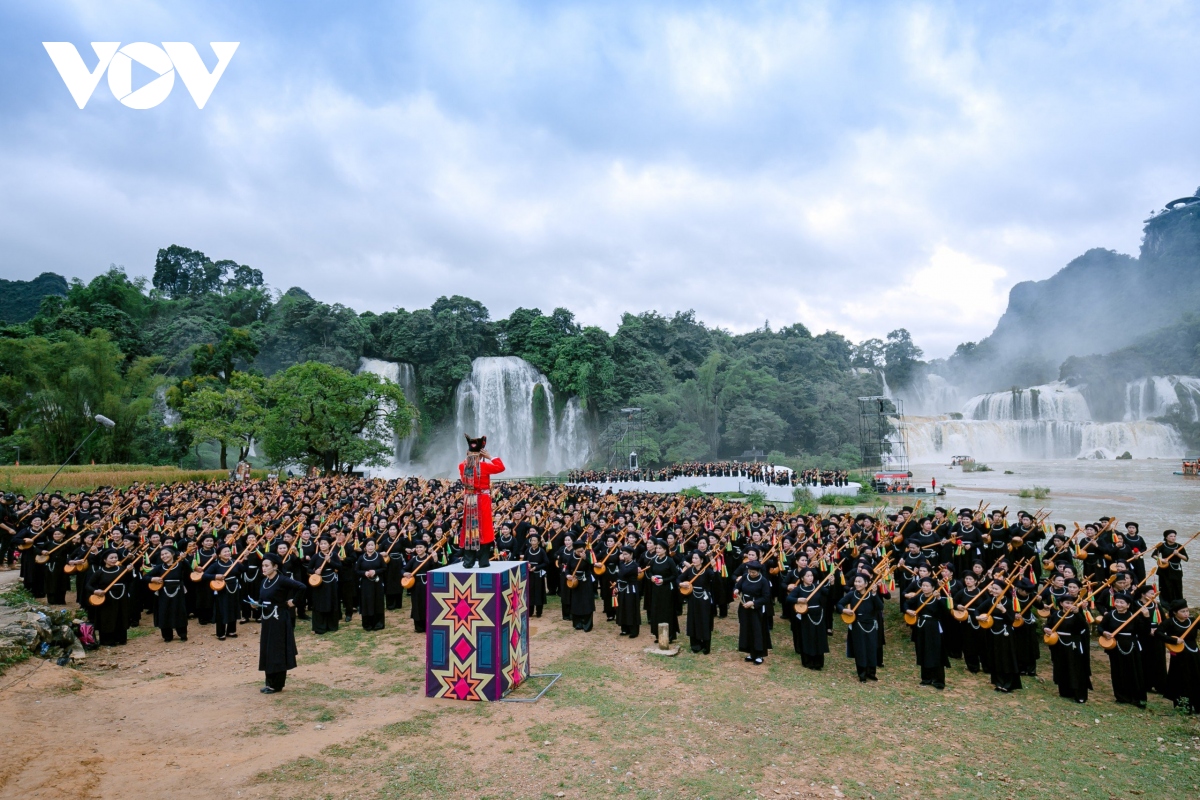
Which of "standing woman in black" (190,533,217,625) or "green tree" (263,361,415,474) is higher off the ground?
"green tree" (263,361,415,474)

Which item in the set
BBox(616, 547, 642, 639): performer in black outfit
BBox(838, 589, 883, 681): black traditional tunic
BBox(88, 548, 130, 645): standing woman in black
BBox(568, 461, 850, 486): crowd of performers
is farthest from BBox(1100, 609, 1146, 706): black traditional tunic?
BBox(568, 461, 850, 486): crowd of performers

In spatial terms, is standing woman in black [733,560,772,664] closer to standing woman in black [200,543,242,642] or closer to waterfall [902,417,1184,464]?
standing woman in black [200,543,242,642]

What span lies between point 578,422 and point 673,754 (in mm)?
46383

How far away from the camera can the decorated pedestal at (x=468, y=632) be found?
26.0 ft

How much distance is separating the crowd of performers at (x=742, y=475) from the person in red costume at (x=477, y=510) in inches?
972

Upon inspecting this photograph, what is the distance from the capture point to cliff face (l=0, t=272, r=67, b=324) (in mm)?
69125

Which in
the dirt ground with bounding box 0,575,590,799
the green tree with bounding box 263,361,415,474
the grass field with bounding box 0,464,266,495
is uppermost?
the green tree with bounding box 263,361,415,474

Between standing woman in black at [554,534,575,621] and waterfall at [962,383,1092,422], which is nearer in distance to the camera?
standing woman in black at [554,534,575,621]

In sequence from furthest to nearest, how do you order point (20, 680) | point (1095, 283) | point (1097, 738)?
point (1095, 283), point (20, 680), point (1097, 738)

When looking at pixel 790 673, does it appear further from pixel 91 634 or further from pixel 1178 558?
pixel 91 634

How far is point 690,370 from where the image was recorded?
60781mm

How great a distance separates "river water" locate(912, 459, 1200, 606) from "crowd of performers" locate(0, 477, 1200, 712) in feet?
19.1

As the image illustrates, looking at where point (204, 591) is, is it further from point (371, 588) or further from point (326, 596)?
point (371, 588)

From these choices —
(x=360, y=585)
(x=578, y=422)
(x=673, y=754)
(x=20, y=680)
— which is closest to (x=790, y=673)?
(x=673, y=754)
